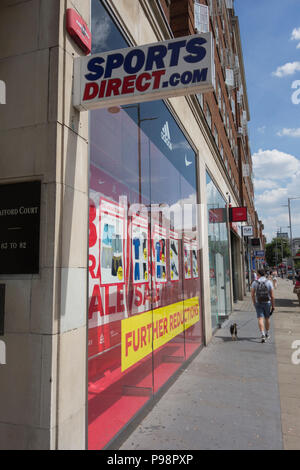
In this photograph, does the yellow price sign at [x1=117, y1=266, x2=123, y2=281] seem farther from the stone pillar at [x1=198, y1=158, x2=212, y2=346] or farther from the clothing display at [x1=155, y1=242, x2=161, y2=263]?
the stone pillar at [x1=198, y1=158, x2=212, y2=346]

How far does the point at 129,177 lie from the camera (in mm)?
4965

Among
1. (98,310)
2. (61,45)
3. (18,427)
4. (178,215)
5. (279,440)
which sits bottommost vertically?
(279,440)

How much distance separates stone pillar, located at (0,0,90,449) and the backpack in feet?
23.6

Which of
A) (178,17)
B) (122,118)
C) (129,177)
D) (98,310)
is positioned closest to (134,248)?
(129,177)

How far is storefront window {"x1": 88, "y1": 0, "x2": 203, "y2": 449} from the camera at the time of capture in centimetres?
381

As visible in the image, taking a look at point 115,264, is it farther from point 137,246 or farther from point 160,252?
point 160,252

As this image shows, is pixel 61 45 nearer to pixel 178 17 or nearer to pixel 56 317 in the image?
pixel 56 317

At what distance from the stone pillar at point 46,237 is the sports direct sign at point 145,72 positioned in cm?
18

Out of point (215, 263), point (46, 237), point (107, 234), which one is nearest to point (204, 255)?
point (215, 263)

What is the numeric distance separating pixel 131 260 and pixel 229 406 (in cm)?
249

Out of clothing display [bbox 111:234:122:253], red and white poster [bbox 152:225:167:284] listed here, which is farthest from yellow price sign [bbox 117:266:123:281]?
red and white poster [bbox 152:225:167:284]

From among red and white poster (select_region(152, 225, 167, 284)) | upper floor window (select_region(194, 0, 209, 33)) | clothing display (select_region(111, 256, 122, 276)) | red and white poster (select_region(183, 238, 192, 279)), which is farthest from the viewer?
upper floor window (select_region(194, 0, 209, 33))

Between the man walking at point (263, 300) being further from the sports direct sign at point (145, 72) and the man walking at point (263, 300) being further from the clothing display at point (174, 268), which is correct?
the sports direct sign at point (145, 72)
